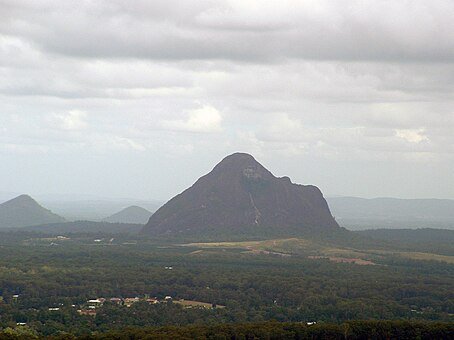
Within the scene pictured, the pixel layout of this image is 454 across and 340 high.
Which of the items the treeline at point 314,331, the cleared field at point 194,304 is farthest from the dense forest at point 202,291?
the treeline at point 314,331

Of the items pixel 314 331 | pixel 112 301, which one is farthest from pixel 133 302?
pixel 314 331

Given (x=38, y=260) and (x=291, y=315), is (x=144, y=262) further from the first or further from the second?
(x=291, y=315)

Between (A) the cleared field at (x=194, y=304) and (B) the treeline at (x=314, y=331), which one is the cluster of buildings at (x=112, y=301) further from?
(B) the treeline at (x=314, y=331)

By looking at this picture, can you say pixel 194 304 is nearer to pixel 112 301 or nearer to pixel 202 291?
pixel 202 291

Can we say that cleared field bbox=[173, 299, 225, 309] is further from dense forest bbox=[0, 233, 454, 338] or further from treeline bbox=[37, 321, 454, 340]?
treeline bbox=[37, 321, 454, 340]

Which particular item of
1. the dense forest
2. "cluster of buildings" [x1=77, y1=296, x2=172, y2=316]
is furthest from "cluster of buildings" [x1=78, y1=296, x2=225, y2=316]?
the dense forest

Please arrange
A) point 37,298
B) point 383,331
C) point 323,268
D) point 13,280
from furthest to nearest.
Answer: point 323,268 < point 13,280 < point 37,298 < point 383,331

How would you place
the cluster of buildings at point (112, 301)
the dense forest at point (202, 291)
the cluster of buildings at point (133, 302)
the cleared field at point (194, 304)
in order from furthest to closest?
the cleared field at point (194, 304) → the cluster of buildings at point (133, 302) → the cluster of buildings at point (112, 301) → the dense forest at point (202, 291)

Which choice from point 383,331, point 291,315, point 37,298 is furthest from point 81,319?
point 383,331
